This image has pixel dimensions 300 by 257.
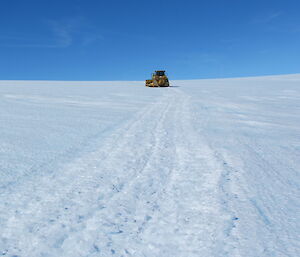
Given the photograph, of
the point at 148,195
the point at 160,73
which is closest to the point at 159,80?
the point at 160,73

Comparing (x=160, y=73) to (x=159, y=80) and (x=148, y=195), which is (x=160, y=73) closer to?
(x=159, y=80)

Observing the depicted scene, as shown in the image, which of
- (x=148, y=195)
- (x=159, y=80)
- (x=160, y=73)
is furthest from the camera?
(x=160, y=73)

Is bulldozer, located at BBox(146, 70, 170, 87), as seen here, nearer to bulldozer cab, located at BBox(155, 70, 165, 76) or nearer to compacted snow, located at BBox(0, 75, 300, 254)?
bulldozer cab, located at BBox(155, 70, 165, 76)

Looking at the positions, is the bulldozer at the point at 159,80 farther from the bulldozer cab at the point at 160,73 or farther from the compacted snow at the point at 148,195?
the compacted snow at the point at 148,195

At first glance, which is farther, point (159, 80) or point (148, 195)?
point (159, 80)

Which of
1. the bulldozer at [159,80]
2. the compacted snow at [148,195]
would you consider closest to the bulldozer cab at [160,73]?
the bulldozer at [159,80]

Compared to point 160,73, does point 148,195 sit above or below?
below

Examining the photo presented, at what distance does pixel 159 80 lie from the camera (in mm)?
27125

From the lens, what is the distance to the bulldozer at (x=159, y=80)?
2698cm

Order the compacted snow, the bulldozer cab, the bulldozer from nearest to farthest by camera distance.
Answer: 1. the compacted snow
2. the bulldozer
3. the bulldozer cab

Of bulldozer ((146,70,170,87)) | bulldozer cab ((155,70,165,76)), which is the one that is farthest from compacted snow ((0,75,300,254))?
bulldozer cab ((155,70,165,76))

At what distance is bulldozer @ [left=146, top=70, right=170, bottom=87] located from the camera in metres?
27.0

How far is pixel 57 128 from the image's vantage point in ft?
20.2

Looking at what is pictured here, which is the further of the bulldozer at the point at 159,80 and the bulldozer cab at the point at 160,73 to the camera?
the bulldozer cab at the point at 160,73
